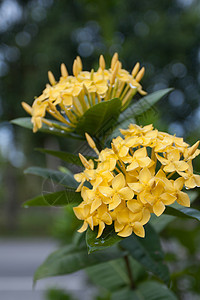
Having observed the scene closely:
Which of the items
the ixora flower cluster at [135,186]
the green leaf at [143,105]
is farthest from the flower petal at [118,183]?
the green leaf at [143,105]

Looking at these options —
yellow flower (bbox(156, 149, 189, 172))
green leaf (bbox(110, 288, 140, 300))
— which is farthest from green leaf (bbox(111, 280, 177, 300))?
yellow flower (bbox(156, 149, 189, 172))

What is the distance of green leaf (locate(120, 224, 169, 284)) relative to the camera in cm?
78

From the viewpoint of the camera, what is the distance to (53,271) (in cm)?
81

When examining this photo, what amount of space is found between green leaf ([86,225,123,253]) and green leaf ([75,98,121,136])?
24 cm

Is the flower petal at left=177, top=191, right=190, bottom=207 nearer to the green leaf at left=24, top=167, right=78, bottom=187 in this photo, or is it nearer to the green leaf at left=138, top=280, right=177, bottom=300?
the green leaf at left=24, top=167, right=78, bottom=187

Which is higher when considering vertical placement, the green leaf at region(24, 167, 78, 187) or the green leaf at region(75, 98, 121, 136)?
the green leaf at region(75, 98, 121, 136)

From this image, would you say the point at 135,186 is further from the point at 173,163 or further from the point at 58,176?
the point at 58,176

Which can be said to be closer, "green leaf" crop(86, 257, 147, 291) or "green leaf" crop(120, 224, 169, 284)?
"green leaf" crop(120, 224, 169, 284)

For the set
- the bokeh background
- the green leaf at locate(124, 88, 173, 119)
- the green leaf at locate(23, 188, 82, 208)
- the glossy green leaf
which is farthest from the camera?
the bokeh background

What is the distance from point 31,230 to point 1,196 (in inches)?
201

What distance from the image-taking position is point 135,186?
511mm

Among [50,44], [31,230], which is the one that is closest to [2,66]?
[50,44]

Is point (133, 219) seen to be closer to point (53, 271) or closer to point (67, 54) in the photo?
point (53, 271)

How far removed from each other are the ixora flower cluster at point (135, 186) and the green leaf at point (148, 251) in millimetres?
285
